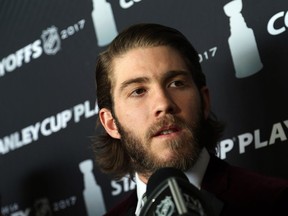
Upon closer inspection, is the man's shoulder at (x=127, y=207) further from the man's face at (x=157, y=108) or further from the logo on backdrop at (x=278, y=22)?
the logo on backdrop at (x=278, y=22)

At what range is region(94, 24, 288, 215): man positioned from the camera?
1.01 m

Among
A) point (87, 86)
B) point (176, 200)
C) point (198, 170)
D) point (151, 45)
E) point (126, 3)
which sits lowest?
point (176, 200)

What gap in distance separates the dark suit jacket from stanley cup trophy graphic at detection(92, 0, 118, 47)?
0.60 metres

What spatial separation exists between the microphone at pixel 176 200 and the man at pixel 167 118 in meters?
0.29

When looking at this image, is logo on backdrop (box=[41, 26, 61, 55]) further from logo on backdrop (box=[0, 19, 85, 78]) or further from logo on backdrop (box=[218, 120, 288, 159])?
logo on backdrop (box=[218, 120, 288, 159])

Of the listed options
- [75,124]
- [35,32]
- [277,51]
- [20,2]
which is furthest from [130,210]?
[20,2]

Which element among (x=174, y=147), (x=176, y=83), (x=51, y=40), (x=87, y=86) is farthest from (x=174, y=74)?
(x=51, y=40)

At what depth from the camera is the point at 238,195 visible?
101cm

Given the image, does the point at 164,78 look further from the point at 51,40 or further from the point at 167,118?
the point at 51,40

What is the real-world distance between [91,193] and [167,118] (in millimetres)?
650

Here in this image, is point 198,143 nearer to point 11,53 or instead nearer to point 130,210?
point 130,210

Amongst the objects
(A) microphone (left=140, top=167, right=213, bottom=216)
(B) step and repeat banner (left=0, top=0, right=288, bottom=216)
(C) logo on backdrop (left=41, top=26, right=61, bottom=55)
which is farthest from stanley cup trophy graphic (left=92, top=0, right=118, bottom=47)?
(A) microphone (left=140, top=167, right=213, bottom=216)

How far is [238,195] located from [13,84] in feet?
3.28

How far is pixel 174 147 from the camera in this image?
1.02 metres
